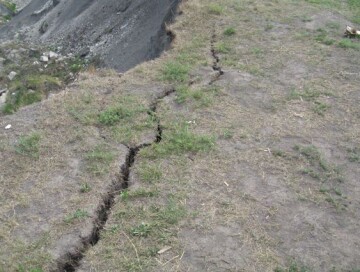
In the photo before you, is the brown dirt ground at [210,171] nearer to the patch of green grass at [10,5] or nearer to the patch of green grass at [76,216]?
the patch of green grass at [76,216]

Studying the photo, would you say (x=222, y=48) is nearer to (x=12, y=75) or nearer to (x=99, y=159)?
(x=99, y=159)

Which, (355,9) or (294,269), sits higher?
(294,269)

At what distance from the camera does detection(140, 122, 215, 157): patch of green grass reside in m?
5.33

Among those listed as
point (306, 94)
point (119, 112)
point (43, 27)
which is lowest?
point (43, 27)

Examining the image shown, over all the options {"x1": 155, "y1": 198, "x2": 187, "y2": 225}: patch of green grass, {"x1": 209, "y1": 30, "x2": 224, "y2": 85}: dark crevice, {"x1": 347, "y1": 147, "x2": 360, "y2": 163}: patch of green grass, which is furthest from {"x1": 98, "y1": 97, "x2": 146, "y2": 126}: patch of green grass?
{"x1": 347, "y1": 147, "x2": 360, "y2": 163}: patch of green grass

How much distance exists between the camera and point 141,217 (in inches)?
176

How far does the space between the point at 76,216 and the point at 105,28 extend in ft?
29.2

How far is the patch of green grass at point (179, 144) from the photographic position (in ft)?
17.5

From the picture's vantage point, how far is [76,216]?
4.51m

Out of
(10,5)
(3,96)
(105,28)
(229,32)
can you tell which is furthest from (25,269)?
(10,5)

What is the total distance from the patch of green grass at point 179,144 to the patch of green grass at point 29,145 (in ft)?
4.10

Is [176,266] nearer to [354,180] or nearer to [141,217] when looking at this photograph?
[141,217]

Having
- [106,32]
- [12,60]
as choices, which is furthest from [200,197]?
[12,60]

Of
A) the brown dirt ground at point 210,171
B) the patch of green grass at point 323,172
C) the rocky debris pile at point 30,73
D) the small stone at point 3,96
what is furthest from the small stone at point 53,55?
the patch of green grass at point 323,172
